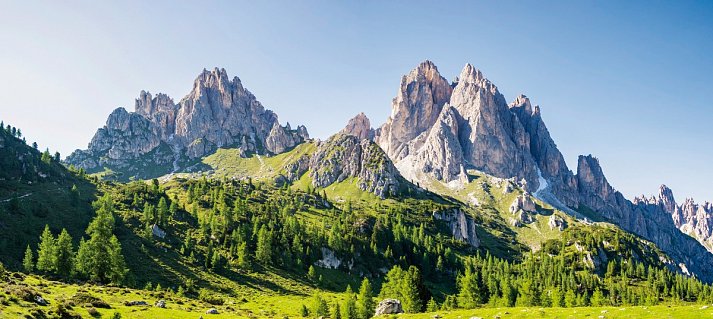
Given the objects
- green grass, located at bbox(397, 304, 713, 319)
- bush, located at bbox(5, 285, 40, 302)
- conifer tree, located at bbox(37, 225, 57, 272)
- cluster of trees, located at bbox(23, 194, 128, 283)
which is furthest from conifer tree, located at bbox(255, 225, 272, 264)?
green grass, located at bbox(397, 304, 713, 319)

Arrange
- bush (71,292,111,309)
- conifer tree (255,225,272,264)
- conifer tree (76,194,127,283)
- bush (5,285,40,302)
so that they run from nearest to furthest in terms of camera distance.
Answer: bush (5,285,40,302) → bush (71,292,111,309) → conifer tree (76,194,127,283) → conifer tree (255,225,272,264)

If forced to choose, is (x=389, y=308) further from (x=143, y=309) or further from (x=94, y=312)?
(x=94, y=312)

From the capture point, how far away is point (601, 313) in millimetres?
46938

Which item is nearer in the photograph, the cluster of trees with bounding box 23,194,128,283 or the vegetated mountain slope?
the cluster of trees with bounding box 23,194,128,283

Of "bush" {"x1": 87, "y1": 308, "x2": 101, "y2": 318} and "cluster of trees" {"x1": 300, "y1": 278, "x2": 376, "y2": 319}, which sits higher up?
"bush" {"x1": 87, "y1": 308, "x2": 101, "y2": 318}

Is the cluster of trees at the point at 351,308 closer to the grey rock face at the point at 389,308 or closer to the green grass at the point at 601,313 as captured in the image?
the grey rock face at the point at 389,308

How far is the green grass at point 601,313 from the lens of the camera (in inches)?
1700

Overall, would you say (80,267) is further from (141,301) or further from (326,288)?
(326,288)

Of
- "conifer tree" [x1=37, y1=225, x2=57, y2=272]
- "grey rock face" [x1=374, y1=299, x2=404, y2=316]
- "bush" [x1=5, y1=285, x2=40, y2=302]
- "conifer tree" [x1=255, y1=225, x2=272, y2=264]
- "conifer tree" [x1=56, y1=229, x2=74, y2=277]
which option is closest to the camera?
"bush" [x1=5, y1=285, x2=40, y2=302]

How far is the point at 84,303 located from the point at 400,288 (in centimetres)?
6500

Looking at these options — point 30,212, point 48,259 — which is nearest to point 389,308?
point 48,259

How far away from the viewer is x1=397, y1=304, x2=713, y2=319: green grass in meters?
43.2

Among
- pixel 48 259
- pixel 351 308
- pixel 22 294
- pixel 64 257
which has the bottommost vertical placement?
pixel 351 308

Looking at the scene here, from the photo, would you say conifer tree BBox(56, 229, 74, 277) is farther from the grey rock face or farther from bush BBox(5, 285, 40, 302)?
the grey rock face
